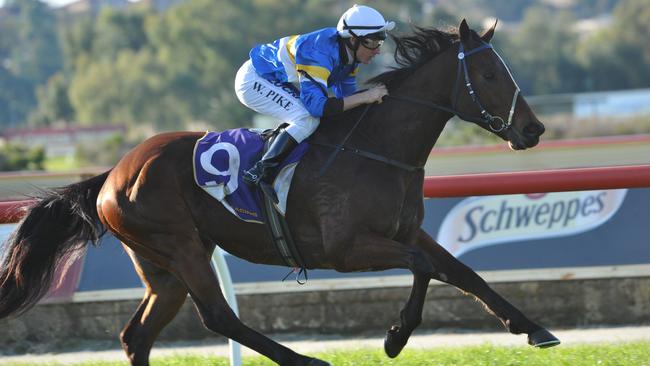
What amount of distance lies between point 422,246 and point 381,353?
843 millimetres

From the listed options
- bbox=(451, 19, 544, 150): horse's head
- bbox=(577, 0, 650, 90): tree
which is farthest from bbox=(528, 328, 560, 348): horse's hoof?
bbox=(577, 0, 650, 90): tree

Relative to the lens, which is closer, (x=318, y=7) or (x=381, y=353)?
(x=381, y=353)

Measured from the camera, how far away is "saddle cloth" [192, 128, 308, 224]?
5043 millimetres

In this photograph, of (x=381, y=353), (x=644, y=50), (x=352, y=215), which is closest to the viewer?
(x=352, y=215)

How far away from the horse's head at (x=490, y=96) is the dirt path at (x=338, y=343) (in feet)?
5.70

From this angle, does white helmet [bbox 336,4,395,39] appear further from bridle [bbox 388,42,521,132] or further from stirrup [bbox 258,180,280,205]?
stirrup [bbox 258,180,280,205]

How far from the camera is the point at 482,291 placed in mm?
4941

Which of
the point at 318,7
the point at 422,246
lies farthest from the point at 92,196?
the point at 318,7

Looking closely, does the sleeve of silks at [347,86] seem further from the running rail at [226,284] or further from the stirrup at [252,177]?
the running rail at [226,284]

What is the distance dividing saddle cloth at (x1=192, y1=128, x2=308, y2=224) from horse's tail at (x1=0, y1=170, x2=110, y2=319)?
68 centimetres

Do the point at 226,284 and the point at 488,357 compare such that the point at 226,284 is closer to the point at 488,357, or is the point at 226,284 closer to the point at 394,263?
the point at 394,263

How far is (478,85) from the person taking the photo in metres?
4.94

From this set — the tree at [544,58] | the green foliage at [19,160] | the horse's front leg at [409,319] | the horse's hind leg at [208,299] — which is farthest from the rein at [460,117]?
the tree at [544,58]

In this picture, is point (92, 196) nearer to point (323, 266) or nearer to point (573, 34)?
point (323, 266)
